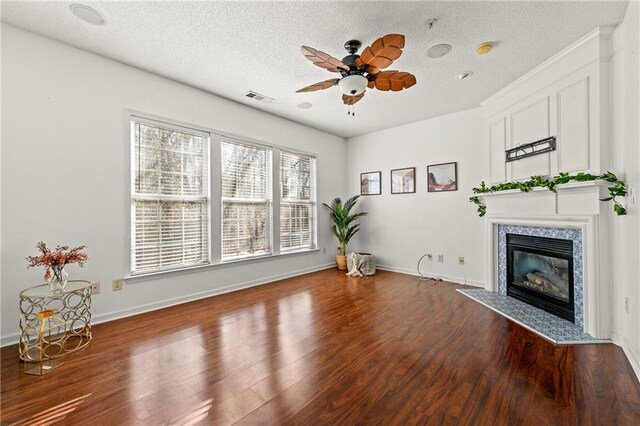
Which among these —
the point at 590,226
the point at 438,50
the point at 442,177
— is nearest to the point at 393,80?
the point at 438,50

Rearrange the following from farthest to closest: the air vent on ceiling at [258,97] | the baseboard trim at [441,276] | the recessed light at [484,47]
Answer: the baseboard trim at [441,276] → the air vent on ceiling at [258,97] → the recessed light at [484,47]

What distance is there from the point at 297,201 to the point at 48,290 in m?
3.48

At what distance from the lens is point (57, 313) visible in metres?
2.29

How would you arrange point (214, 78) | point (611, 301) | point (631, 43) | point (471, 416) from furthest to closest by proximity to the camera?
point (214, 78) → point (611, 301) → point (631, 43) → point (471, 416)

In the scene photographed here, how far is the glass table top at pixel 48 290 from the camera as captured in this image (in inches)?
85.2

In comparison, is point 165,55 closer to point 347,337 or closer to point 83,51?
point 83,51

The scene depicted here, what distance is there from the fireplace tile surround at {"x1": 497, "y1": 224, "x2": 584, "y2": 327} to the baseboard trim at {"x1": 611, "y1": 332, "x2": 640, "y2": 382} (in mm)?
274

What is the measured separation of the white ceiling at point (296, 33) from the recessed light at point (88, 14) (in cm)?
5

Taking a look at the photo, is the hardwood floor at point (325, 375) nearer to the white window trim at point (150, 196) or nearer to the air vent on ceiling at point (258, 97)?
the white window trim at point (150, 196)

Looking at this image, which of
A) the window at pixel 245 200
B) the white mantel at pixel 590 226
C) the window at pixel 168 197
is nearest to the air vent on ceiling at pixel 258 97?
the window at pixel 245 200

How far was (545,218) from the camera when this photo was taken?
9.71 feet

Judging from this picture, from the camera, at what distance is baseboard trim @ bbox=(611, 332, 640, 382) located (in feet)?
6.24

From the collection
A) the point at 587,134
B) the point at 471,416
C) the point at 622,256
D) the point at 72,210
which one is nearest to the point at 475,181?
the point at 587,134

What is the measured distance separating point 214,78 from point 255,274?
A: 281 cm
